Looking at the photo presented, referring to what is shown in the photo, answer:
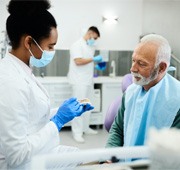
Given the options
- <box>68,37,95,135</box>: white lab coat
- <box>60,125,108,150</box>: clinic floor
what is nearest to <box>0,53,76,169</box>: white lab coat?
<box>60,125,108,150</box>: clinic floor

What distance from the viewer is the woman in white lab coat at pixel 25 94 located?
1106 millimetres

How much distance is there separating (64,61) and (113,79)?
832 mm

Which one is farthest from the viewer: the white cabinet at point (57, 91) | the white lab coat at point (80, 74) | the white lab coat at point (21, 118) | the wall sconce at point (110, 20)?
the wall sconce at point (110, 20)

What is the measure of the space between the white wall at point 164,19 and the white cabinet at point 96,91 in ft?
3.25

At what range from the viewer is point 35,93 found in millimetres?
1263

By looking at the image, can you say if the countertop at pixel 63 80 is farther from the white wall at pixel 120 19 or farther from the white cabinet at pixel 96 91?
the white wall at pixel 120 19

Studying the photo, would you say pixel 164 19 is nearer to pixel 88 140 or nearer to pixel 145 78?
pixel 88 140

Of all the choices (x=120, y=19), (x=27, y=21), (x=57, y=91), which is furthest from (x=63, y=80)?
A: (x=27, y=21)

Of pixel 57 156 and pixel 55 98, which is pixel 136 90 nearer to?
pixel 57 156

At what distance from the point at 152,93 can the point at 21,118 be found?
704 mm

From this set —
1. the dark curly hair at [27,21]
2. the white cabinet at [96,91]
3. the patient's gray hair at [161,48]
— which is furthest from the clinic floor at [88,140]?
the dark curly hair at [27,21]

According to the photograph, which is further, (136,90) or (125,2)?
(125,2)

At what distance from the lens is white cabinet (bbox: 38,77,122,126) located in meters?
3.69

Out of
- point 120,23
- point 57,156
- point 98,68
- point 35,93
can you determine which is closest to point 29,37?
point 35,93
